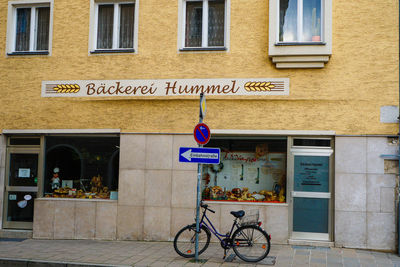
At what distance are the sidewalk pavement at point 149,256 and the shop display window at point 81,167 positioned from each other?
1559mm

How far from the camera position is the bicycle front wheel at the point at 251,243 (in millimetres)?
8562

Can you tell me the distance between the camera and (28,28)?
12156 millimetres

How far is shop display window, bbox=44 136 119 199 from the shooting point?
11523mm

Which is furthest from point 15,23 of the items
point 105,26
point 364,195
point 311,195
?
point 364,195

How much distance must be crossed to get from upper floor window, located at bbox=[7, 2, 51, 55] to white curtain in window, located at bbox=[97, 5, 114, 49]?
1456 mm

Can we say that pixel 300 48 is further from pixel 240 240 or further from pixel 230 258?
pixel 230 258

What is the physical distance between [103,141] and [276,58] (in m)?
4.94

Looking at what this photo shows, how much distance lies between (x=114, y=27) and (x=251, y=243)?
21.8ft

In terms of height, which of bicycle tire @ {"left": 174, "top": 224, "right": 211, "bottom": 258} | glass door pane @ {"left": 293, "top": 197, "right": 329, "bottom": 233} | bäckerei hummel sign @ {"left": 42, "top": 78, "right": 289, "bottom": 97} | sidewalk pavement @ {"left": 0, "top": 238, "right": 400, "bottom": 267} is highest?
bäckerei hummel sign @ {"left": 42, "top": 78, "right": 289, "bottom": 97}

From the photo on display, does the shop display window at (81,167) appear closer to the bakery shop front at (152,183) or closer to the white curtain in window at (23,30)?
the bakery shop front at (152,183)

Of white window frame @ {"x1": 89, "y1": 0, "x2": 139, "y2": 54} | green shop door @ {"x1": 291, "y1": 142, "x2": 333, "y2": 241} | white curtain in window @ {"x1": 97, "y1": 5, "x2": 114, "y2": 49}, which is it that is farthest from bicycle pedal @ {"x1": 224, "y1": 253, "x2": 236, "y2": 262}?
white curtain in window @ {"x1": 97, "y1": 5, "x2": 114, "y2": 49}

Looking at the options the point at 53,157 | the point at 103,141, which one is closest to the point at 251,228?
the point at 103,141

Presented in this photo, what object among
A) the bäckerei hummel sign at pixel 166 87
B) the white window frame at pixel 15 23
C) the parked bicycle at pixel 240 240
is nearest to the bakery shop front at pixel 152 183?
the bäckerei hummel sign at pixel 166 87

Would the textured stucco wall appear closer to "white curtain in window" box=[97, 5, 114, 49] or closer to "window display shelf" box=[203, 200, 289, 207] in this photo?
"window display shelf" box=[203, 200, 289, 207]
